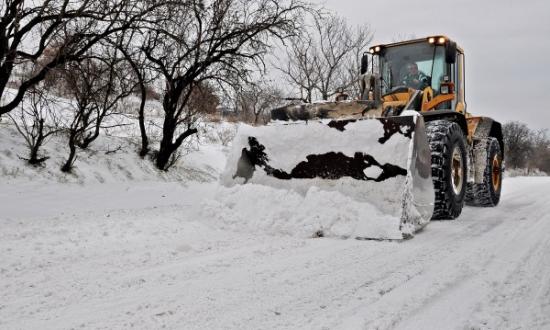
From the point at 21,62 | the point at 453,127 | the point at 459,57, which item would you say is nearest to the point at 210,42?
the point at 21,62

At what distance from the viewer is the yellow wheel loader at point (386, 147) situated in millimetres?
4301

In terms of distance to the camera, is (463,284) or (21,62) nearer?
(463,284)

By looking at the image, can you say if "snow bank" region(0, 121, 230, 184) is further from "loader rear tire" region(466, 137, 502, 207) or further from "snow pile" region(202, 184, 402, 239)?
"loader rear tire" region(466, 137, 502, 207)

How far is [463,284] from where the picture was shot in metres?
2.61

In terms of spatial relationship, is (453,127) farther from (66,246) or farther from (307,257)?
(66,246)

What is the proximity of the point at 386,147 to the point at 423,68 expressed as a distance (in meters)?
2.56

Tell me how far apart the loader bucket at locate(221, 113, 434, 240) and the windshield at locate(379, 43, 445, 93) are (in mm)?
2082

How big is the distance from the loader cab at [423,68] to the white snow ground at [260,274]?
209 cm

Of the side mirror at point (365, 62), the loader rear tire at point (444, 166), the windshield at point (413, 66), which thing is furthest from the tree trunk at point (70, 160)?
the loader rear tire at point (444, 166)

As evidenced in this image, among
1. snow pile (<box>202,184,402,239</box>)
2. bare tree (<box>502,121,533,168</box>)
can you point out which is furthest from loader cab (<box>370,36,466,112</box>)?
bare tree (<box>502,121,533,168</box>)

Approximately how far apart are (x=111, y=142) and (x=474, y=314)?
362 inches

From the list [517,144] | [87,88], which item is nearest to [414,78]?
[87,88]

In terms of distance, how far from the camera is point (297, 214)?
4.32 metres

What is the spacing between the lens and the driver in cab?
6260 mm
